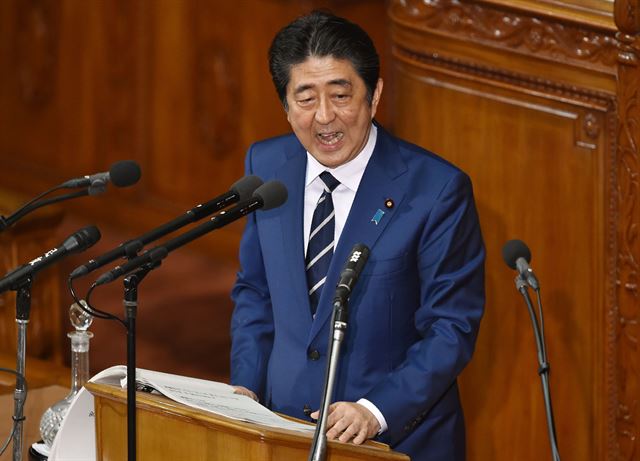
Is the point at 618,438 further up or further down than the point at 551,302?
further down

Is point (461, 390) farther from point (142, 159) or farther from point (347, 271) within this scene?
point (142, 159)

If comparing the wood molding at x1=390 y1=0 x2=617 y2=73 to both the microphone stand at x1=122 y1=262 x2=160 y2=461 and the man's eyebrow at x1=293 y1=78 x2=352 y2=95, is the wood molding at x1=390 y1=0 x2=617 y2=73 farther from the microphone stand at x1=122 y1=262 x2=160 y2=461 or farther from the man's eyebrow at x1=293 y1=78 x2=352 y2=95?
the microphone stand at x1=122 y1=262 x2=160 y2=461

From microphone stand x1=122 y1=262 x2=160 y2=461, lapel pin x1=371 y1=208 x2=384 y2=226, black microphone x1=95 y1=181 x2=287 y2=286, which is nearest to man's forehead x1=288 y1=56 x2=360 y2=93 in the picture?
lapel pin x1=371 y1=208 x2=384 y2=226

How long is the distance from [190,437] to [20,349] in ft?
1.64

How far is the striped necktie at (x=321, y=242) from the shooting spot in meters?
3.42

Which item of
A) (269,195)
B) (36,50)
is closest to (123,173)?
(269,195)

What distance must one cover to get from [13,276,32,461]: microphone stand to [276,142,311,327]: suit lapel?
0.73 meters

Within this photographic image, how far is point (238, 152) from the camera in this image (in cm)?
702

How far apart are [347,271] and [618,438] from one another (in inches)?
85.0

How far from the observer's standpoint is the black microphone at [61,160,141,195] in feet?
10.1

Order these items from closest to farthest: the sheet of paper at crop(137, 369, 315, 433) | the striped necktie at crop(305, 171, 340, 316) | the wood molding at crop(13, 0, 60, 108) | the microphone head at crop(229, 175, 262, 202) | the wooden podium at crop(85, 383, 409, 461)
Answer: the wooden podium at crop(85, 383, 409, 461) → the sheet of paper at crop(137, 369, 315, 433) → the microphone head at crop(229, 175, 262, 202) → the striped necktie at crop(305, 171, 340, 316) → the wood molding at crop(13, 0, 60, 108)

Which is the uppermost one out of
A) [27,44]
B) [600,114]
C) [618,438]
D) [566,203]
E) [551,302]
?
[27,44]

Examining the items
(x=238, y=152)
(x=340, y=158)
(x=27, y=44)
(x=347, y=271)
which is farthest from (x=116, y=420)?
(x=27, y=44)

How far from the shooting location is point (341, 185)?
11.3 feet
